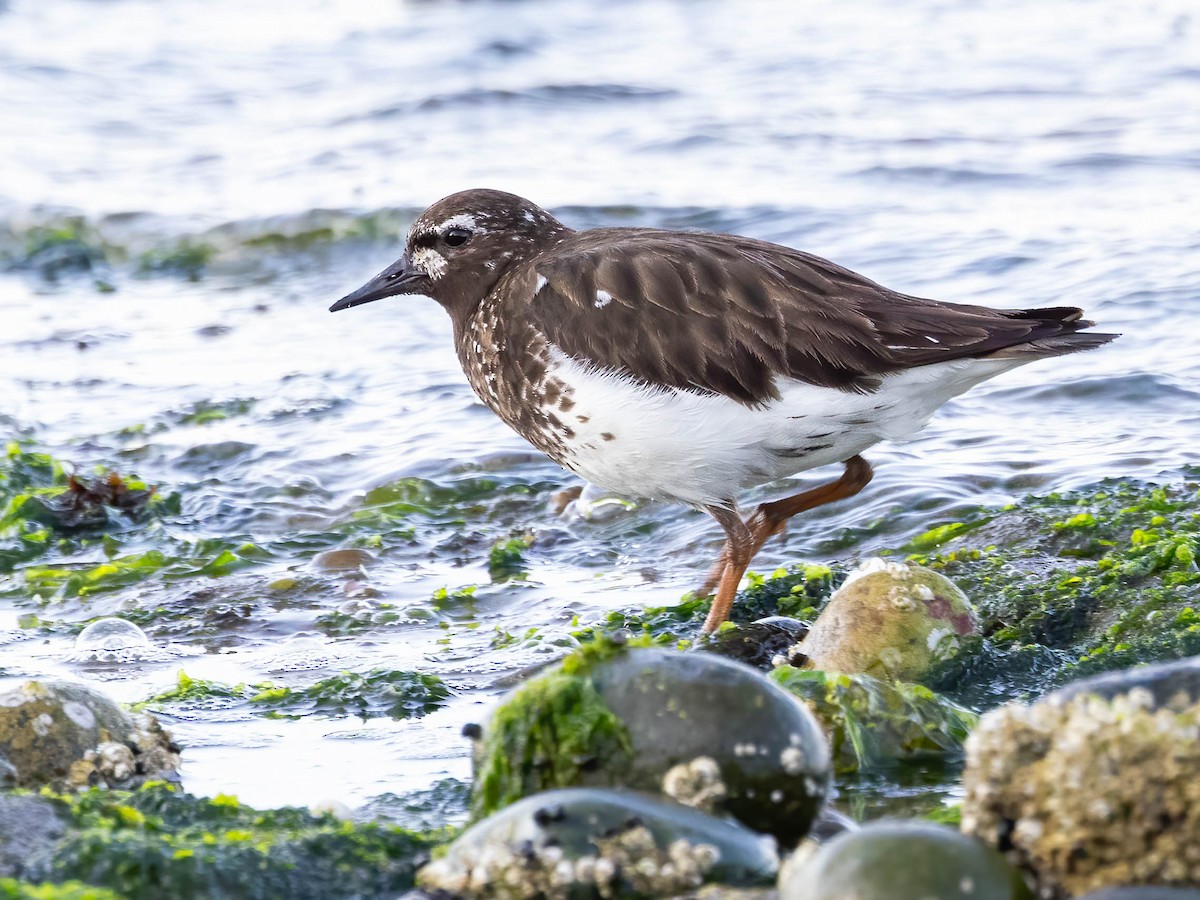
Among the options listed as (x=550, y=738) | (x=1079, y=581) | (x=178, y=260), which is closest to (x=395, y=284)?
(x=1079, y=581)

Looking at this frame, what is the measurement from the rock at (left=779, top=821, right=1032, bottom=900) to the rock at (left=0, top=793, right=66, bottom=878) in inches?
57.4

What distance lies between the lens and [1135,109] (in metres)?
11.5

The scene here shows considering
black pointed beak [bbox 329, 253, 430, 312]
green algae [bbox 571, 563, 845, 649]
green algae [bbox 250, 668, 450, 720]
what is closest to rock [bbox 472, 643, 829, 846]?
green algae [bbox 250, 668, 450, 720]

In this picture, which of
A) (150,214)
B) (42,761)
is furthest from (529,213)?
(150,214)

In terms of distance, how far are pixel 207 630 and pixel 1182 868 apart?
145 inches

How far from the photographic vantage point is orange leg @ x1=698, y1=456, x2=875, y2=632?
489 centimetres

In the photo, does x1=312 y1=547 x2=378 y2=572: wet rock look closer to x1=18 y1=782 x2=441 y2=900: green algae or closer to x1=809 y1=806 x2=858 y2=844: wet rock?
x1=18 y1=782 x2=441 y2=900: green algae

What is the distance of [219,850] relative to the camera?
9.65 ft

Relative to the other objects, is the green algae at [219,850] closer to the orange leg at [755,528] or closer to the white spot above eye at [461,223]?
the orange leg at [755,528]

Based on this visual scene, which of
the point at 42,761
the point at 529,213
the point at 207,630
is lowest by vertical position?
the point at 207,630

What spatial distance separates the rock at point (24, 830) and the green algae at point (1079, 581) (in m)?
2.26

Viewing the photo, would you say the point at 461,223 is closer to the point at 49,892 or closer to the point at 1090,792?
the point at 49,892

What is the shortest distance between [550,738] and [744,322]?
2094 mm

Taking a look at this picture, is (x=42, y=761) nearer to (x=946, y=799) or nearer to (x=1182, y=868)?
(x=946, y=799)
